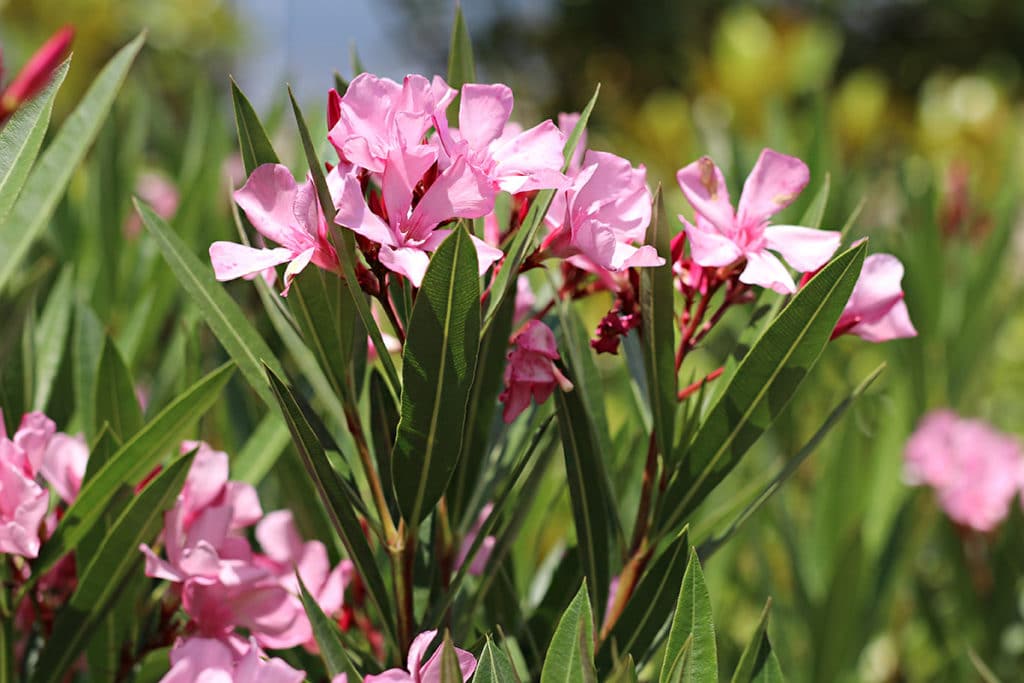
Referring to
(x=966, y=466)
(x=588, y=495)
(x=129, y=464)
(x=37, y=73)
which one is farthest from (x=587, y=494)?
(x=966, y=466)

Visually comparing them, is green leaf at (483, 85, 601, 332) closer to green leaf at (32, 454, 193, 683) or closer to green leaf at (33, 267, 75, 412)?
green leaf at (32, 454, 193, 683)

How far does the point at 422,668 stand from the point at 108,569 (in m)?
0.19

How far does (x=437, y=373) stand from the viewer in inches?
14.7

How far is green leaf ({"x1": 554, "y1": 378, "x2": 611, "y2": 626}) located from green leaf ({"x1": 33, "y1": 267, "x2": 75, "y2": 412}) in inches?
13.7

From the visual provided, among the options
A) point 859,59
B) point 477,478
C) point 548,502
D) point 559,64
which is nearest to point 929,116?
point 548,502

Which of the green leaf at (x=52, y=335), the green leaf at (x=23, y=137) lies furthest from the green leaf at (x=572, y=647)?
the green leaf at (x=52, y=335)

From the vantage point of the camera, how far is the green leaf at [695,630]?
0.38m

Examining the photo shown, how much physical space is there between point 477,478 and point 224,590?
13 centimetres

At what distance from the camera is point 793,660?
0.95 metres

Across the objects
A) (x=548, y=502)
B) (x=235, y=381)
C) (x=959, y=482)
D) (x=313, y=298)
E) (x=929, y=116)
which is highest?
(x=313, y=298)

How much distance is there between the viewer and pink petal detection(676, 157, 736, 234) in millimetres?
453

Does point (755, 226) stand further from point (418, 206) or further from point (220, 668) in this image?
Result: point (220, 668)

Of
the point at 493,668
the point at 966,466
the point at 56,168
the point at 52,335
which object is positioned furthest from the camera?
the point at 966,466

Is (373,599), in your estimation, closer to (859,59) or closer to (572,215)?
(572,215)
